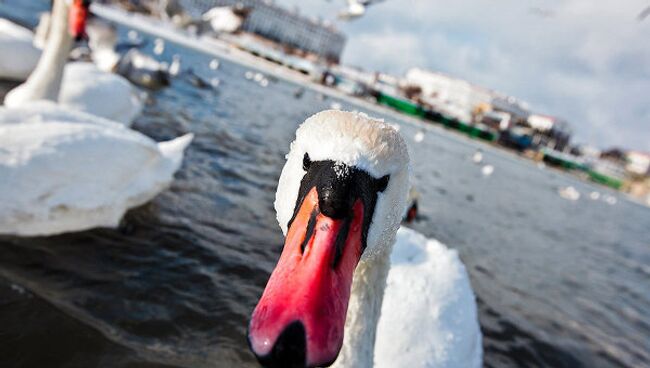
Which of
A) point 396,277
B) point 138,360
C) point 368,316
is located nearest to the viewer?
point 368,316

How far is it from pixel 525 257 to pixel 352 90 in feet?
220

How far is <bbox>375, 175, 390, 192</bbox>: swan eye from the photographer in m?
1.62

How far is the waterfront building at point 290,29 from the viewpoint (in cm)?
A: 14825

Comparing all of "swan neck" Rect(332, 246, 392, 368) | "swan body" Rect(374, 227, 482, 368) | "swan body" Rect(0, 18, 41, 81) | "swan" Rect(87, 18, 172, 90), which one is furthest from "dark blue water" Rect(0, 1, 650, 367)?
"swan" Rect(87, 18, 172, 90)

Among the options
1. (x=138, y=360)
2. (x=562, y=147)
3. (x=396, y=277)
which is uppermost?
(x=562, y=147)

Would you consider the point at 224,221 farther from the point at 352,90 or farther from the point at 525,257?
the point at 352,90

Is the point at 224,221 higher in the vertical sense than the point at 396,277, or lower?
lower

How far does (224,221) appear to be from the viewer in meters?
5.64

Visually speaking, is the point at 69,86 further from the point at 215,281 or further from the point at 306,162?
the point at 306,162

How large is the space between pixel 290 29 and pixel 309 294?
167233 mm

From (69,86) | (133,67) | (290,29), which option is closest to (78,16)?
(69,86)

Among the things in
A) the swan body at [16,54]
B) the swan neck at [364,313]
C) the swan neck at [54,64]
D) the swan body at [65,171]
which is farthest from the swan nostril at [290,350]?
the swan body at [16,54]

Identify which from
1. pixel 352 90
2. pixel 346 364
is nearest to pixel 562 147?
pixel 352 90

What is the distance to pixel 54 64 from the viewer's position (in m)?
5.42
